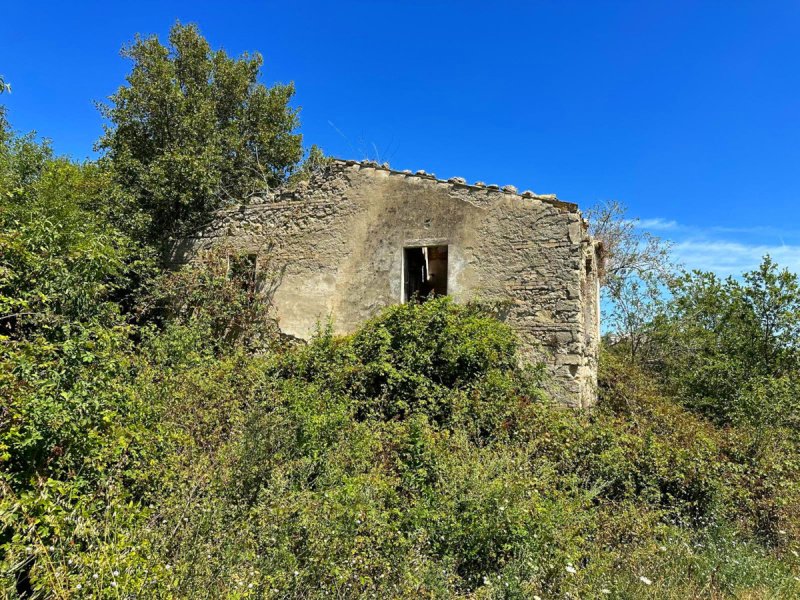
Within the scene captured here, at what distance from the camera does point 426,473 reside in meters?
4.33

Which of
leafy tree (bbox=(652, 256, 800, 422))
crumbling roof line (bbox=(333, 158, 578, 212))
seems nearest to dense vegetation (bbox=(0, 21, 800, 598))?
leafy tree (bbox=(652, 256, 800, 422))

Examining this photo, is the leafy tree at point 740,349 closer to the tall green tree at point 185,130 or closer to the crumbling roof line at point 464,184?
the crumbling roof line at point 464,184

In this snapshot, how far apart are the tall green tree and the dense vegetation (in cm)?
203

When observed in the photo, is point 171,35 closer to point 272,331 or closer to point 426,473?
point 272,331

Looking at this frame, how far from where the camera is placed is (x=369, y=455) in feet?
15.3

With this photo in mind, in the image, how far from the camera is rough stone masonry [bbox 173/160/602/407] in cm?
747

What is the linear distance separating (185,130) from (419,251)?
699 cm

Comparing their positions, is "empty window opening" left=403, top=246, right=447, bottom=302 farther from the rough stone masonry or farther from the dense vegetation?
the dense vegetation

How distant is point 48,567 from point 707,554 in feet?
15.7

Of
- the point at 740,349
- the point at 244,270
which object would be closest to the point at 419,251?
the point at 244,270

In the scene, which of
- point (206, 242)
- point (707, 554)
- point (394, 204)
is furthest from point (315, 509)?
point (206, 242)

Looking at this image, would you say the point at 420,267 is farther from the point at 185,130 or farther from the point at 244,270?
the point at 185,130

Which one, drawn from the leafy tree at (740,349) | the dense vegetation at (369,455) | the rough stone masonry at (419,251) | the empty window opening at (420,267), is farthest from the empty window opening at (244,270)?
the leafy tree at (740,349)

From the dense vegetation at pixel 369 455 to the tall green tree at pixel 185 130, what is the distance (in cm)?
203
